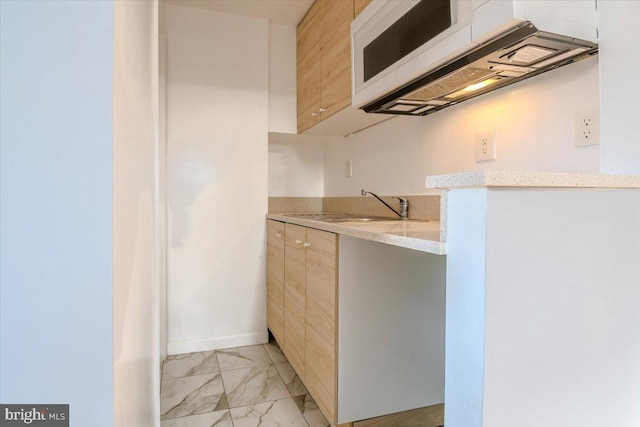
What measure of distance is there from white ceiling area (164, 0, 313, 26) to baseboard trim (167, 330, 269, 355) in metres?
2.27

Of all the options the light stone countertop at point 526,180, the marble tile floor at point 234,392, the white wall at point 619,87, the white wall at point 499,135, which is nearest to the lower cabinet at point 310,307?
the marble tile floor at point 234,392

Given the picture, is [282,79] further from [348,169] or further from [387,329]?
[387,329]

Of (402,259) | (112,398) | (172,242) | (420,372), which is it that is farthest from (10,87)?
(172,242)

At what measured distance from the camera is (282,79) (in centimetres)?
267

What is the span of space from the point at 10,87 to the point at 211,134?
209cm

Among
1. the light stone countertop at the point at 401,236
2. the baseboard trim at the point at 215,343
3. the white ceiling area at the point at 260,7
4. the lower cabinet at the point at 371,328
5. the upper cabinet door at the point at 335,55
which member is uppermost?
the white ceiling area at the point at 260,7

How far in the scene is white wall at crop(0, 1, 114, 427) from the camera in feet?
1.45

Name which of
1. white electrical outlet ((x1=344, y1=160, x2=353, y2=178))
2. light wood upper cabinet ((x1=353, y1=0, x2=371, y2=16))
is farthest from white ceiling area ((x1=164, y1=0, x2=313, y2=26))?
white electrical outlet ((x1=344, y1=160, x2=353, y2=178))

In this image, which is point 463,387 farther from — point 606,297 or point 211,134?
point 211,134

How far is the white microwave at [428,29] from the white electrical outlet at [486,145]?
0.39m

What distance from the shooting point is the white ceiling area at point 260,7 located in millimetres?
2326

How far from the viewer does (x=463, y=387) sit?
656 millimetres

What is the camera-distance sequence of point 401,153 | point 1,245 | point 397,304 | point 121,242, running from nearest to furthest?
point 1,245 < point 121,242 < point 397,304 < point 401,153

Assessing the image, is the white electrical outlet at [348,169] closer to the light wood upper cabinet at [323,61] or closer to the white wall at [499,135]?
the white wall at [499,135]
